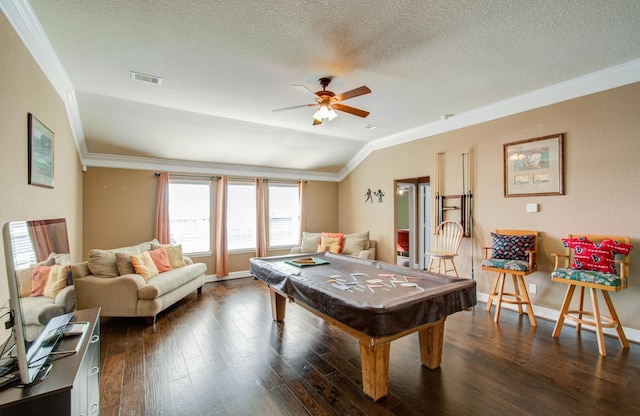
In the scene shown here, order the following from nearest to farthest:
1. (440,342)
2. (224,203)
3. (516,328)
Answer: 1. (440,342)
2. (516,328)
3. (224,203)

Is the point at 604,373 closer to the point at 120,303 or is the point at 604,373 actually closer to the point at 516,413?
the point at 516,413

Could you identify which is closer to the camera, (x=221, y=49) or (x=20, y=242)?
(x=20, y=242)

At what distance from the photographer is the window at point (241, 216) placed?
588 cm

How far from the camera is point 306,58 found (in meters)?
→ 2.63

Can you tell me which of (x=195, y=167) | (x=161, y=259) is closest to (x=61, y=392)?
(x=161, y=259)

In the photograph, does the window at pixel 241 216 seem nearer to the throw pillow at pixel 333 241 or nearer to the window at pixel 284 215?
the window at pixel 284 215

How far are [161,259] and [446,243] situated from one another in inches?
175

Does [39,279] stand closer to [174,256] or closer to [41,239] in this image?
[41,239]

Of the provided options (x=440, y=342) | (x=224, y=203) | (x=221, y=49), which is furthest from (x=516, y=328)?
(x=224, y=203)

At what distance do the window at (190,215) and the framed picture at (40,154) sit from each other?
2.75m

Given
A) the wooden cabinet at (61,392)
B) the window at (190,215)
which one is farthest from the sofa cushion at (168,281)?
the wooden cabinet at (61,392)

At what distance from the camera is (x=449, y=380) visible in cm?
227

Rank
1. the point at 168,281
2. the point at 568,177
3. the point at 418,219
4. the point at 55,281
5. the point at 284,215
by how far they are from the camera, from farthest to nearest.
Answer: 1. the point at 284,215
2. the point at 418,219
3. the point at 168,281
4. the point at 568,177
5. the point at 55,281

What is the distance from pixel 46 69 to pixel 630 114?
5.63 m
